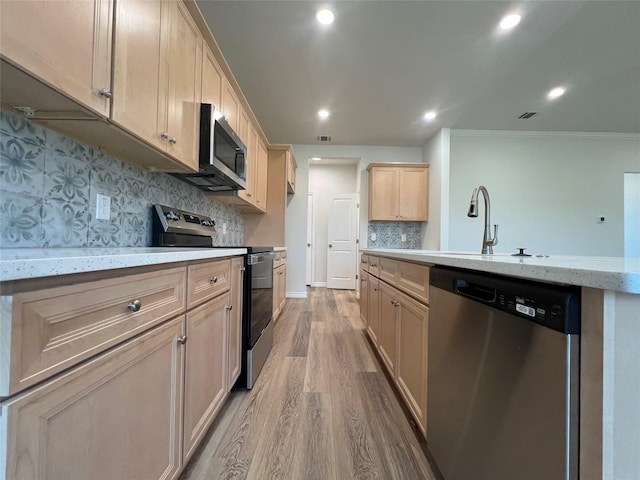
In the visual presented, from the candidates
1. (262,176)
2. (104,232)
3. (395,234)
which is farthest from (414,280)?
(395,234)

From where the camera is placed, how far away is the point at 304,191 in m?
4.71

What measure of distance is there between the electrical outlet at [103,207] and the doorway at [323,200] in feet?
16.0

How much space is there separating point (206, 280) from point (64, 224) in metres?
0.57

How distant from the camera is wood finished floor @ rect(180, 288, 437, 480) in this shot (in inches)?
43.9

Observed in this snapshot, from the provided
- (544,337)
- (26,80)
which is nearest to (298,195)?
(26,80)

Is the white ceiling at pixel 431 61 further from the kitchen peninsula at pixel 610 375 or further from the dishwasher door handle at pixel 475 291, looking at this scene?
the kitchen peninsula at pixel 610 375

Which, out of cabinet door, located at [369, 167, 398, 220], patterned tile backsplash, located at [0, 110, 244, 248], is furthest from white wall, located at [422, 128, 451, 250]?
patterned tile backsplash, located at [0, 110, 244, 248]

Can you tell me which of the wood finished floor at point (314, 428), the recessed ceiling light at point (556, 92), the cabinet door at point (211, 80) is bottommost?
the wood finished floor at point (314, 428)

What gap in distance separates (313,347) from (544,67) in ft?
12.0

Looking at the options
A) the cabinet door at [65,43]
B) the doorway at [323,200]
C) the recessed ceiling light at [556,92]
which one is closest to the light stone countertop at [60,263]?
the cabinet door at [65,43]

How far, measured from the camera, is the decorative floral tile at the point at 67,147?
1014 mm

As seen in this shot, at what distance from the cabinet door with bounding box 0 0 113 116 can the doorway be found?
515 cm

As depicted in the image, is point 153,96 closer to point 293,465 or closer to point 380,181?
point 293,465

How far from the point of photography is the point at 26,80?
730 mm
